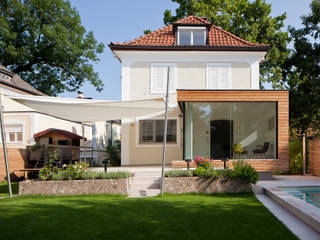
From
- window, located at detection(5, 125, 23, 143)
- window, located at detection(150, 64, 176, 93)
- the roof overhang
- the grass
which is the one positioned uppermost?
the roof overhang

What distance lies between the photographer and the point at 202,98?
1186 centimetres

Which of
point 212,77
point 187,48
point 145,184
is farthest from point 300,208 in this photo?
point 187,48

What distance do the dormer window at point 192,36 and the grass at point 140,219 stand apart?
35.2 feet

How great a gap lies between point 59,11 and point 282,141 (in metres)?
24.6

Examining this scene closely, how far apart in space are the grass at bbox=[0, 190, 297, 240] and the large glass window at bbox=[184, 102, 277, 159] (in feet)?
18.2

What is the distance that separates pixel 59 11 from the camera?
2839cm

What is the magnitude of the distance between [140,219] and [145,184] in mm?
4106

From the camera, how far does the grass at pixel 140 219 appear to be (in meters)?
4.14

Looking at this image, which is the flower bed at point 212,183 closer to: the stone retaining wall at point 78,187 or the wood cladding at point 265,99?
the stone retaining wall at point 78,187

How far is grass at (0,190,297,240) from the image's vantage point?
414 cm

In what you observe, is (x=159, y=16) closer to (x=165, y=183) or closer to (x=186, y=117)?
(x=186, y=117)

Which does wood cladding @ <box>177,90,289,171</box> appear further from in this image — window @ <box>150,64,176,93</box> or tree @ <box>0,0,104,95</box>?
tree @ <box>0,0,104,95</box>

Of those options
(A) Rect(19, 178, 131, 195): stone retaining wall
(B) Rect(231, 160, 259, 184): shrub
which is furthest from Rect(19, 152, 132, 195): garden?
(B) Rect(231, 160, 259, 184): shrub

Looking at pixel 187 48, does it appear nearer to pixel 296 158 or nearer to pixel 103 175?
pixel 296 158
